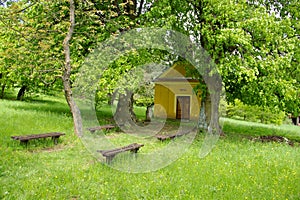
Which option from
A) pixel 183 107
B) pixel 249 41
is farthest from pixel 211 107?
pixel 183 107

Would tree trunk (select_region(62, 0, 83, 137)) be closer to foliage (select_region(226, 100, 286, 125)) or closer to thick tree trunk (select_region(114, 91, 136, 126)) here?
thick tree trunk (select_region(114, 91, 136, 126))

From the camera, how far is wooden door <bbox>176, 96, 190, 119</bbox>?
23156 mm

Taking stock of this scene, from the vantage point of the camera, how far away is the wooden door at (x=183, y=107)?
23156 mm

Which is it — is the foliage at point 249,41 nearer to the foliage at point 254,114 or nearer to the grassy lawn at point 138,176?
the grassy lawn at point 138,176

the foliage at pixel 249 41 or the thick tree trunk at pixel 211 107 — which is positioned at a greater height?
the foliage at pixel 249 41

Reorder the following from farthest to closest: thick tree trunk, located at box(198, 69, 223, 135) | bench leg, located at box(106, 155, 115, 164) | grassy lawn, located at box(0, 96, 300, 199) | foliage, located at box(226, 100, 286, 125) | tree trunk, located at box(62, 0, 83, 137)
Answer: foliage, located at box(226, 100, 286, 125)
thick tree trunk, located at box(198, 69, 223, 135)
tree trunk, located at box(62, 0, 83, 137)
bench leg, located at box(106, 155, 115, 164)
grassy lawn, located at box(0, 96, 300, 199)

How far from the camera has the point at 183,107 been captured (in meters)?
23.3

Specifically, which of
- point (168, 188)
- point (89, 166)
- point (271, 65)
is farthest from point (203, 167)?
point (271, 65)

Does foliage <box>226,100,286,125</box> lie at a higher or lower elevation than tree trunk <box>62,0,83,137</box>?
lower

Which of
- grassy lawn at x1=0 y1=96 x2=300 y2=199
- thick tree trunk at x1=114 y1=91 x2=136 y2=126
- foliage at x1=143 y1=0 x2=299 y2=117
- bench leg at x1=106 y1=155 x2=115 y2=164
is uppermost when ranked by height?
foliage at x1=143 y1=0 x2=299 y2=117

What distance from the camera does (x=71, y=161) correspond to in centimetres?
764

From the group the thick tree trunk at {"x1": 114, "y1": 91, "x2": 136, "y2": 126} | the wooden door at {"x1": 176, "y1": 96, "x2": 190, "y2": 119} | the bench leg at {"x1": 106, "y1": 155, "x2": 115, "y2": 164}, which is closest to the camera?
the bench leg at {"x1": 106, "y1": 155, "x2": 115, "y2": 164}

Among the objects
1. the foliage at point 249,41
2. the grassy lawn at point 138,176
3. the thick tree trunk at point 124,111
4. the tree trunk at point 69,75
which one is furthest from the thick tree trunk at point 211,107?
the tree trunk at point 69,75

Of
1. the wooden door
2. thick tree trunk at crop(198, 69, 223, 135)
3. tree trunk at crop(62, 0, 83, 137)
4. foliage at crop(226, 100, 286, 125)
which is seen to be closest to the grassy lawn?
tree trunk at crop(62, 0, 83, 137)
